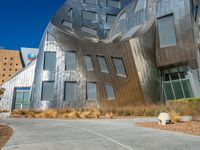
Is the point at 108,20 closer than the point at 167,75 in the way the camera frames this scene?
No

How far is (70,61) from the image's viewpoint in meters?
30.1

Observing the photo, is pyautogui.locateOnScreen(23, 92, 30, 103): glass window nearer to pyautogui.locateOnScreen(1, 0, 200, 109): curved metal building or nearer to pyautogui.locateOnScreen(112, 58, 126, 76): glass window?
A: pyautogui.locateOnScreen(1, 0, 200, 109): curved metal building

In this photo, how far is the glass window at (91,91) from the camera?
1120 inches

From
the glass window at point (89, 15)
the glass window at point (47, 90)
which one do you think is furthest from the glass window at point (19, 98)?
the glass window at point (89, 15)

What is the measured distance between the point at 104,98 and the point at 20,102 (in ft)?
61.5

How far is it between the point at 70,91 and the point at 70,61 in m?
4.32

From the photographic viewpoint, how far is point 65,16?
41.3 m

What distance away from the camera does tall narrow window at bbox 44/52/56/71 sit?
30.5 m

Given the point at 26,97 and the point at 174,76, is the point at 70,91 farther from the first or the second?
the point at 174,76

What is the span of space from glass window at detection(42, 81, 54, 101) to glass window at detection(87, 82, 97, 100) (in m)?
5.17

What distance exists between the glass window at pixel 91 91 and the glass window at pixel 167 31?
10830 millimetres

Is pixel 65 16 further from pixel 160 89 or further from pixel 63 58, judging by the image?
pixel 160 89

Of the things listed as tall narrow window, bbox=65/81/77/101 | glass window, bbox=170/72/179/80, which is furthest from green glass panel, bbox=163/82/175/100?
tall narrow window, bbox=65/81/77/101

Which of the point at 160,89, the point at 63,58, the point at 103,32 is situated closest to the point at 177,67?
the point at 160,89
